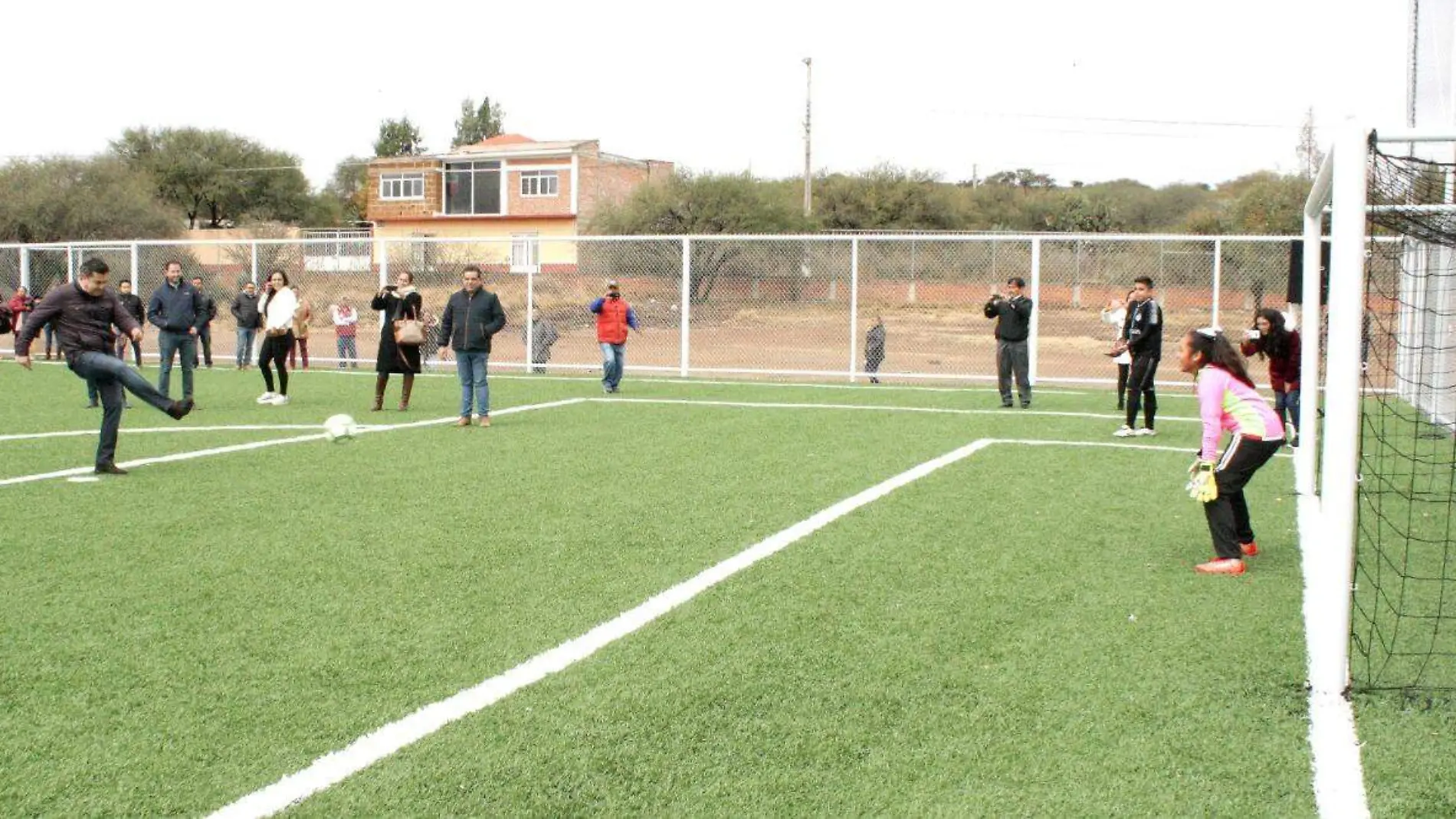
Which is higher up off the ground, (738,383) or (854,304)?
(854,304)

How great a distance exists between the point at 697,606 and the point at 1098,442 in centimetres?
828

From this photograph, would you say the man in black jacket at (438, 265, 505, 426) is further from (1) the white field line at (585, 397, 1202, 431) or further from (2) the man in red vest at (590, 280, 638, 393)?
(2) the man in red vest at (590, 280, 638, 393)

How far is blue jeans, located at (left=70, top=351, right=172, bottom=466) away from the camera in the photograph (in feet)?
34.2

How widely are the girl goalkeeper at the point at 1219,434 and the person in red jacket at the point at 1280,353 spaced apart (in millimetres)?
5432

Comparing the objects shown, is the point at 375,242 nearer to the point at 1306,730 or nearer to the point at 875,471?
the point at 875,471

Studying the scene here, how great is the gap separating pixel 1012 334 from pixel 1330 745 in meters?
12.9

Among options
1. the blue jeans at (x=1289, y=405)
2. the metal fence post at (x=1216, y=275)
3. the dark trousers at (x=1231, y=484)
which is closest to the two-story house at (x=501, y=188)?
the metal fence post at (x=1216, y=275)

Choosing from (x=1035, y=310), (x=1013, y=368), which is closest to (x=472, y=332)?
(x=1013, y=368)

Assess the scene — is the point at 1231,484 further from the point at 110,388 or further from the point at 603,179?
the point at 603,179

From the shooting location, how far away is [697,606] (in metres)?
6.35

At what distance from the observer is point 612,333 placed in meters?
19.5

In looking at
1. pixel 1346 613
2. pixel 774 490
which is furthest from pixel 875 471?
pixel 1346 613

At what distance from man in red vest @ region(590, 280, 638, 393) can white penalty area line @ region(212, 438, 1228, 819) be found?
11118 mm

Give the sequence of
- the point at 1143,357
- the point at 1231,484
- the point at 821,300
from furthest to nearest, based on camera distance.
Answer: the point at 821,300 < the point at 1143,357 < the point at 1231,484
